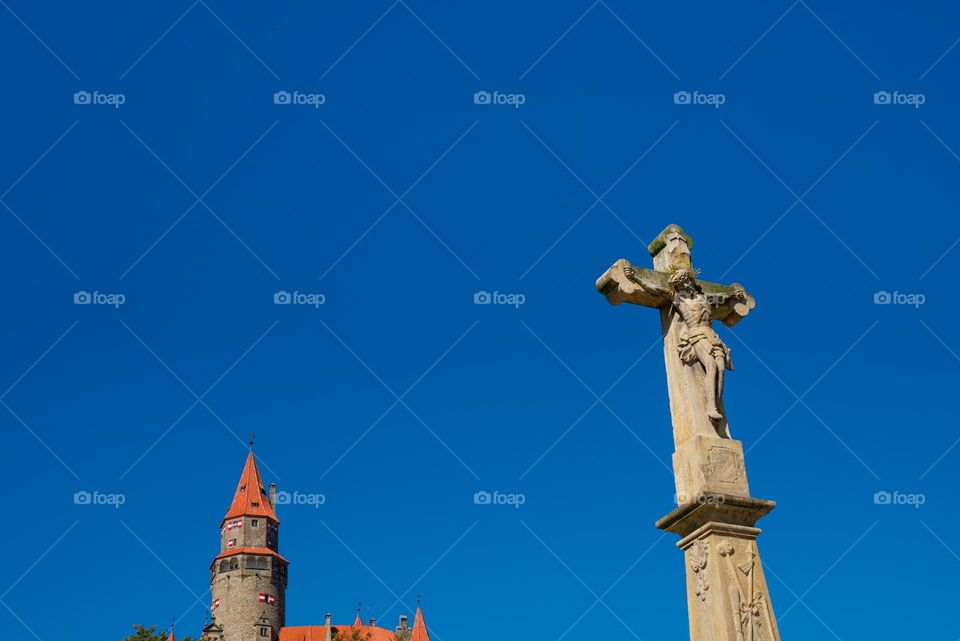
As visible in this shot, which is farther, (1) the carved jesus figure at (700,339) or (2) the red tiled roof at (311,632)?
(2) the red tiled roof at (311,632)

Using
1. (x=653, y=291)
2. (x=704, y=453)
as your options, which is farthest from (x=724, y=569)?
(x=653, y=291)

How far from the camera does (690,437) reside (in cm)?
805

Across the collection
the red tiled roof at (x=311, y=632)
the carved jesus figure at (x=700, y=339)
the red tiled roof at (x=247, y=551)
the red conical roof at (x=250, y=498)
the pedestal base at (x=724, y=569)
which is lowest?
the pedestal base at (x=724, y=569)

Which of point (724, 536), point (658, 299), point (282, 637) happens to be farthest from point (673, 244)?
point (282, 637)

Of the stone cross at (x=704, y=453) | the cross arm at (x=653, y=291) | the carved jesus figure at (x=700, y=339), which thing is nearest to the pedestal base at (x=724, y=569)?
the stone cross at (x=704, y=453)

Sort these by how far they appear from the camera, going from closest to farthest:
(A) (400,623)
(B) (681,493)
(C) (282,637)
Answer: (B) (681,493) → (C) (282,637) → (A) (400,623)

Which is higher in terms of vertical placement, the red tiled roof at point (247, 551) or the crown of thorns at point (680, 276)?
the red tiled roof at point (247, 551)

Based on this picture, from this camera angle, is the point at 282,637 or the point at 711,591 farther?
the point at 282,637

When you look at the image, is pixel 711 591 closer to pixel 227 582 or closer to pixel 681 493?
pixel 681 493

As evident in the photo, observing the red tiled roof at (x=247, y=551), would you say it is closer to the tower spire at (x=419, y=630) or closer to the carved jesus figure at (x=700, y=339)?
the tower spire at (x=419, y=630)

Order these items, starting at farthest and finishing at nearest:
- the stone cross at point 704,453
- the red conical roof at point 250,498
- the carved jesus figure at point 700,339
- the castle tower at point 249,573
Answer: the red conical roof at point 250,498, the castle tower at point 249,573, the carved jesus figure at point 700,339, the stone cross at point 704,453

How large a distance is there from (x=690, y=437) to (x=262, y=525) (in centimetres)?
10886

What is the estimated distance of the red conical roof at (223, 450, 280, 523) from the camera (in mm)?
112938

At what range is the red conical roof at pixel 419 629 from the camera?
112669 mm
